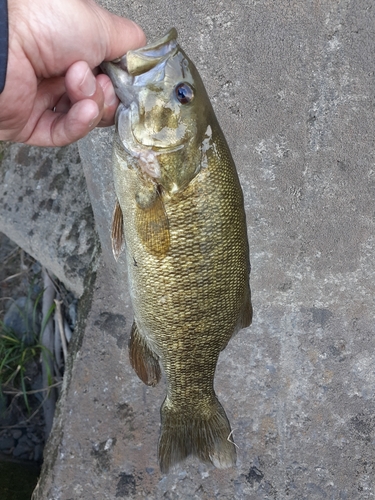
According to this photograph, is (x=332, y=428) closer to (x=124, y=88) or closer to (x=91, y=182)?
(x=91, y=182)

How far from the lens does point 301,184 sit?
7.47 ft

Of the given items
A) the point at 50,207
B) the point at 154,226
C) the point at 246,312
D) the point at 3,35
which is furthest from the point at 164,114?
the point at 50,207

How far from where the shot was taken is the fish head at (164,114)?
1528 millimetres

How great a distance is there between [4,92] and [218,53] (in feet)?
3.46

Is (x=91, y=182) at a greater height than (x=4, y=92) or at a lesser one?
lesser

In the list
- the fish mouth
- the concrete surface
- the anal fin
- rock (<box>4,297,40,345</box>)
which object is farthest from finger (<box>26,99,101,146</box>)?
rock (<box>4,297,40,345</box>)

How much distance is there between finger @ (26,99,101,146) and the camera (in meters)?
1.52

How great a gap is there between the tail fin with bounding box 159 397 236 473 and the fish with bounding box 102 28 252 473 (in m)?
0.29

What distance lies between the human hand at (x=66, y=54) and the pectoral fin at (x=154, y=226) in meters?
0.31

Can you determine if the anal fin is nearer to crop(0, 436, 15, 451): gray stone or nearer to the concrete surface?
the concrete surface

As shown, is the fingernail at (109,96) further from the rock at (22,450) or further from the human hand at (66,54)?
the rock at (22,450)

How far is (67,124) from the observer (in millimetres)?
1624

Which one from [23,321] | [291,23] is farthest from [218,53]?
[23,321]

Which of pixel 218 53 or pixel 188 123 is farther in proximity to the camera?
pixel 218 53
